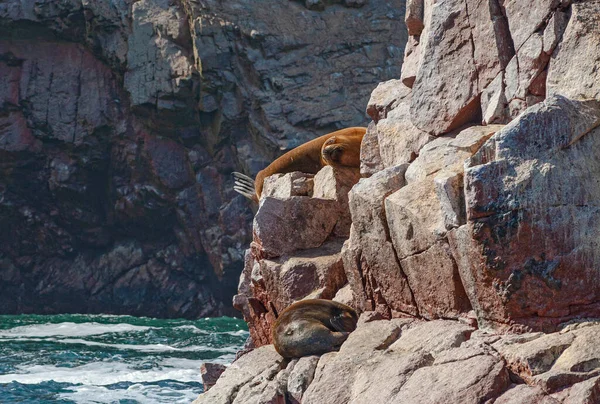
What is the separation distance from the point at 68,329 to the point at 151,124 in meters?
9.44

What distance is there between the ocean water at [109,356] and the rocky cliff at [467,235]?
5.55 metres

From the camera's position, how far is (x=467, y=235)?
7840 mm

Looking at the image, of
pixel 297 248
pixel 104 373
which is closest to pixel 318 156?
pixel 297 248

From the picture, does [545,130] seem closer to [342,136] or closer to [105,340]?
[342,136]

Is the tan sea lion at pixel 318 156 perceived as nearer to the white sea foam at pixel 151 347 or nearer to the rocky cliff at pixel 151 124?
the white sea foam at pixel 151 347

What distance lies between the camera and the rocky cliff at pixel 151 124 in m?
32.9

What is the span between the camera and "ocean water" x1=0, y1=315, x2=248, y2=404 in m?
15.9

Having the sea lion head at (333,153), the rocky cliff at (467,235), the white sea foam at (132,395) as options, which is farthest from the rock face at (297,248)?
the white sea foam at (132,395)

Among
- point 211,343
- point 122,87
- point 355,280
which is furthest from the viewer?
point 122,87

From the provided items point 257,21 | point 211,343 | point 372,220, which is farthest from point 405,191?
point 257,21

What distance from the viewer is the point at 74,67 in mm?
36562

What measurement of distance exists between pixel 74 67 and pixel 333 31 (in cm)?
1059

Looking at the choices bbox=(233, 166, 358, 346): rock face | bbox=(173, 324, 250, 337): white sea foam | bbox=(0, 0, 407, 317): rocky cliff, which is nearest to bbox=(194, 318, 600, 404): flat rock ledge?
bbox=(233, 166, 358, 346): rock face

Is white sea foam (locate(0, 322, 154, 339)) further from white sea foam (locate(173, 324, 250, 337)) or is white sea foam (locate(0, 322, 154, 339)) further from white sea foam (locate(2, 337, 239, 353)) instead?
white sea foam (locate(2, 337, 239, 353))
